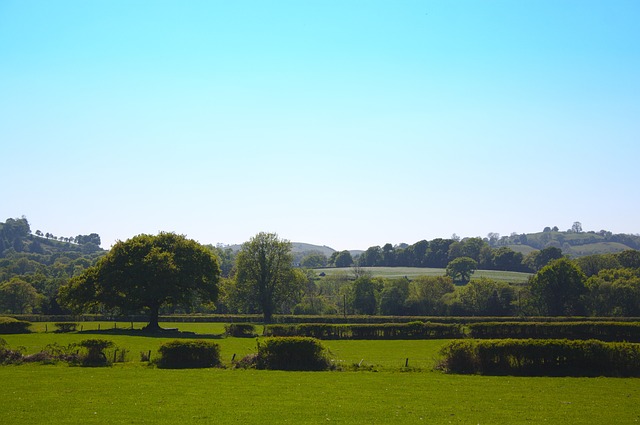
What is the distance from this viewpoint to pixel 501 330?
62812mm

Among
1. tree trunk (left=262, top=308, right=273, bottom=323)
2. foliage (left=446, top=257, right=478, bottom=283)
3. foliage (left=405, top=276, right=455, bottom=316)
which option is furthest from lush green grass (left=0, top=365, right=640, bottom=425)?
foliage (left=446, top=257, right=478, bottom=283)

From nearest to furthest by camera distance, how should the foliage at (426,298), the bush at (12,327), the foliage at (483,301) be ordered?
the bush at (12,327), the foliage at (483,301), the foliage at (426,298)

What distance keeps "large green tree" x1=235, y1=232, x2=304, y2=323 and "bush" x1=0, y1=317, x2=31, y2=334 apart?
3897cm

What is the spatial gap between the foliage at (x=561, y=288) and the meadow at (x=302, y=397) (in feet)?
238

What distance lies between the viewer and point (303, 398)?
24797 mm

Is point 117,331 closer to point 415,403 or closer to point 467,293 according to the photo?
point 415,403

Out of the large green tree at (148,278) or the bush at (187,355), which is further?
the large green tree at (148,278)

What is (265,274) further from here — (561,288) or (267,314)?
(561,288)

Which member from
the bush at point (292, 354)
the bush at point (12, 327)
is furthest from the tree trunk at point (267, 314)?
the bush at point (292, 354)

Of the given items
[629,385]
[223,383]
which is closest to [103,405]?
[223,383]

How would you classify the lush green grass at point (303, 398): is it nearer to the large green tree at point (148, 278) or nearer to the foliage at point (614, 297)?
the large green tree at point (148, 278)

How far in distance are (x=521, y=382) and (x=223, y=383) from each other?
15.5 m

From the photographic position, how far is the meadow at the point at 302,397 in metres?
20.9

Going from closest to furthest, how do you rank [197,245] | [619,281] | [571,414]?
[571,414], [197,245], [619,281]
